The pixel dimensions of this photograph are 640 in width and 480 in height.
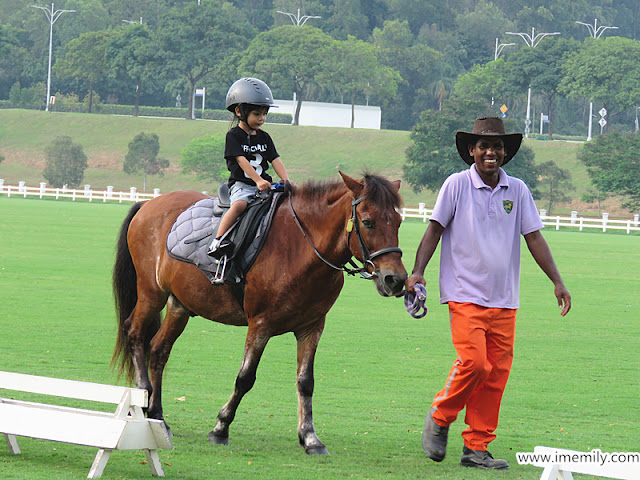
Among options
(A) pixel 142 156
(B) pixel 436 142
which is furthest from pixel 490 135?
(A) pixel 142 156

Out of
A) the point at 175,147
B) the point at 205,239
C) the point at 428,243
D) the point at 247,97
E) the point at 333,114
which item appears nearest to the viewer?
the point at 428,243

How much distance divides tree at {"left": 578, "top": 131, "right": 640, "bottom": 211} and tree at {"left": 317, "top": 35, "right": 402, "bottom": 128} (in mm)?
35313

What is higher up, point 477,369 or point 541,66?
point 541,66

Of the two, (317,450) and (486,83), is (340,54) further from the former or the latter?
(317,450)

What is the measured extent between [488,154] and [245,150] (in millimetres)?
1950

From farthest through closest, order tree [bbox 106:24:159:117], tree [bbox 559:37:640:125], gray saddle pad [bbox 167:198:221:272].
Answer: tree [bbox 106:24:159:117]
tree [bbox 559:37:640:125]
gray saddle pad [bbox 167:198:221:272]

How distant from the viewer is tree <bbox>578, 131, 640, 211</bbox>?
63.1m

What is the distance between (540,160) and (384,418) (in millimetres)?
Answer: 78189

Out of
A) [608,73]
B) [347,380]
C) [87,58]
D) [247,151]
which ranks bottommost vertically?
[347,380]

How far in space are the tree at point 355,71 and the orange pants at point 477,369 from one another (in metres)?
91.4

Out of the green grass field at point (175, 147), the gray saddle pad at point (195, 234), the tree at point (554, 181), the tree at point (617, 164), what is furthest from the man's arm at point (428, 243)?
the green grass field at point (175, 147)

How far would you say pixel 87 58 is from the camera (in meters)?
103

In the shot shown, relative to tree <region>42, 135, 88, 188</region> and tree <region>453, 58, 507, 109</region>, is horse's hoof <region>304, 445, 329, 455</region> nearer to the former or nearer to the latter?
tree <region>42, 135, 88, 188</region>

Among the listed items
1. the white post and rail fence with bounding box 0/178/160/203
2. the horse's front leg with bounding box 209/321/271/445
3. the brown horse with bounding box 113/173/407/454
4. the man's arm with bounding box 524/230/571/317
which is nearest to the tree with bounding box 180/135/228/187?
the white post and rail fence with bounding box 0/178/160/203
